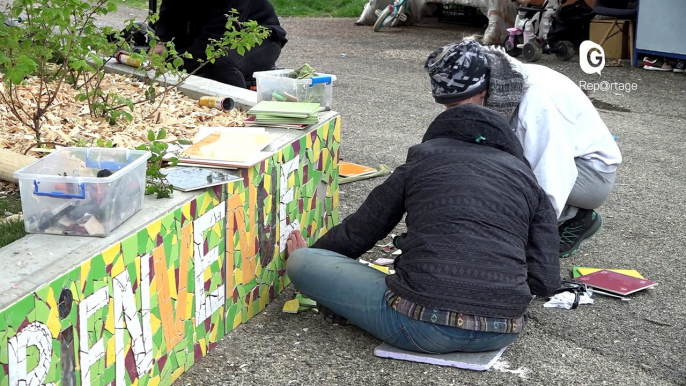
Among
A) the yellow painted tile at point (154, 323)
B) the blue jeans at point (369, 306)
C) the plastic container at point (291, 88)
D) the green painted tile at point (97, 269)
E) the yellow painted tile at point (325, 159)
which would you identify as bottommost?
the blue jeans at point (369, 306)

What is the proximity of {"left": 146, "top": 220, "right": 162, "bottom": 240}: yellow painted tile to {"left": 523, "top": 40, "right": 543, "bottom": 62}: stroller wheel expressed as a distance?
29.3ft

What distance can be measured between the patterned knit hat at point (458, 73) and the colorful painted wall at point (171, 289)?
79cm

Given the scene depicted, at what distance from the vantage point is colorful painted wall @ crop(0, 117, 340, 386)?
7.32ft

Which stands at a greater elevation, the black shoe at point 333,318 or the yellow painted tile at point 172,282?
the yellow painted tile at point 172,282

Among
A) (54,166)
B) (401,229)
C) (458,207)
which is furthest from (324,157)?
(54,166)

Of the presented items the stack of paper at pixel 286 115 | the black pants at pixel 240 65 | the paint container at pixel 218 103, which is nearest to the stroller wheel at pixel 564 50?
the black pants at pixel 240 65

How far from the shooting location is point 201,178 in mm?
3131

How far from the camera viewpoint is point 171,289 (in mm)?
2887

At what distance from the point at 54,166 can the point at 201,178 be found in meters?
0.55

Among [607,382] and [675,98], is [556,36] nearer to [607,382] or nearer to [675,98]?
[675,98]

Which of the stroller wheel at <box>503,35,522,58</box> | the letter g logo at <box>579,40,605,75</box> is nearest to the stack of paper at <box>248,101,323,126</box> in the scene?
the letter g logo at <box>579,40,605,75</box>

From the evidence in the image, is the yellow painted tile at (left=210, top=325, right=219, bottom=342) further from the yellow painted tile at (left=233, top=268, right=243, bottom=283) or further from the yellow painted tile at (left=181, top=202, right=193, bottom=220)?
the yellow painted tile at (left=181, top=202, right=193, bottom=220)

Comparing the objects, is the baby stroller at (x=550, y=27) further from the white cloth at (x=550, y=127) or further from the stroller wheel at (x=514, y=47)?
the white cloth at (x=550, y=127)

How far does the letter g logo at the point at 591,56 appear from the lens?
420 inches
